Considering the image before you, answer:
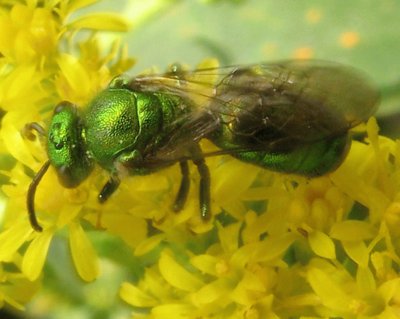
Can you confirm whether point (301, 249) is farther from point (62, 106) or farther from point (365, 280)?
point (62, 106)

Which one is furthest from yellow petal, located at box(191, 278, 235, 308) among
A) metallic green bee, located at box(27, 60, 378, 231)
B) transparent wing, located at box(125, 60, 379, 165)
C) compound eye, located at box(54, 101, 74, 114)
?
compound eye, located at box(54, 101, 74, 114)

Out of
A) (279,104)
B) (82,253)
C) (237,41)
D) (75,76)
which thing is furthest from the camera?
(237,41)

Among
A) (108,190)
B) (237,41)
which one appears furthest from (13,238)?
(237,41)

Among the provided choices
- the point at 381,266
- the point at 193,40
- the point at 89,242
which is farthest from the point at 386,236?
the point at 193,40

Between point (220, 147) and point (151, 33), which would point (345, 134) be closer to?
point (220, 147)

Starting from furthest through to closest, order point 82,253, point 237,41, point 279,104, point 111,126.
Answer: point 237,41 < point 82,253 < point 111,126 < point 279,104
